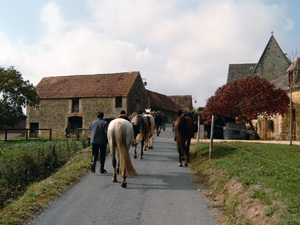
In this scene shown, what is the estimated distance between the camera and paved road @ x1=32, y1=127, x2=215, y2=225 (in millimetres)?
4953

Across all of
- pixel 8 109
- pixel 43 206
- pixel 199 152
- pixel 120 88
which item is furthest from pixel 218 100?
pixel 8 109

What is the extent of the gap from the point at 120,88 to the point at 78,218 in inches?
1144

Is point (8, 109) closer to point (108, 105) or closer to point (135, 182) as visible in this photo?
point (108, 105)

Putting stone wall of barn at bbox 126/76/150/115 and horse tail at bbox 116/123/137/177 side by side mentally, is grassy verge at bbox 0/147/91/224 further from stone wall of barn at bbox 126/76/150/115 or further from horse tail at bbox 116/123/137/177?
stone wall of barn at bbox 126/76/150/115

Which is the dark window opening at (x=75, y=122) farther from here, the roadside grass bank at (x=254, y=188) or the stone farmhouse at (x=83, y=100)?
the roadside grass bank at (x=254, y=188)

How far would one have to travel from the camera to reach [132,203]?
5793mm

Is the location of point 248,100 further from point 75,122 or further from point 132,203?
point 75,122

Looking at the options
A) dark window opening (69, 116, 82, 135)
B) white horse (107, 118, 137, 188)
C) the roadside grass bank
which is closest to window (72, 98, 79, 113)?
dark window opening (69, 116, 82, 135)

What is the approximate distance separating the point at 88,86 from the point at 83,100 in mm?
2345

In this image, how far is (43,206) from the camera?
5570 millimetres

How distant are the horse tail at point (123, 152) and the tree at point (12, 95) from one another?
24.8m

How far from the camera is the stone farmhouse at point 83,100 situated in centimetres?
3306

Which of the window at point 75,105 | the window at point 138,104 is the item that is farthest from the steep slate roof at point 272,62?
the window at point 75,105

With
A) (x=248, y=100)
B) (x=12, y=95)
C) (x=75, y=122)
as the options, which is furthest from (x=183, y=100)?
(x=248, y=100)
